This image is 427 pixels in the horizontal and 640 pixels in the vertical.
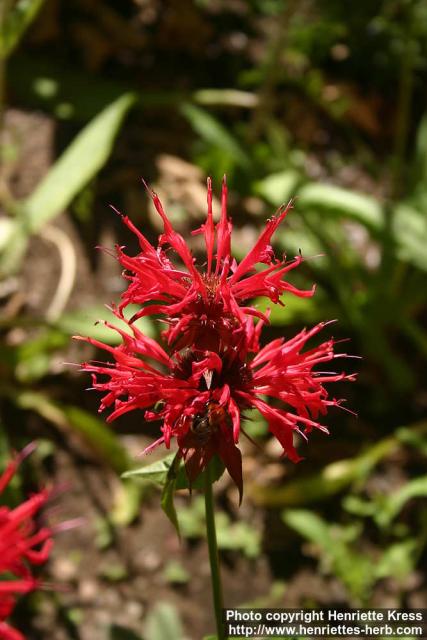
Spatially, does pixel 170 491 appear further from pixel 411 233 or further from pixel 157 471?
pixel 411 233

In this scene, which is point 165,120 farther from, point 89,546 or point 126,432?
Answer: point 89,546

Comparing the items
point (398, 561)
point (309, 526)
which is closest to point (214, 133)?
point (309, 526)

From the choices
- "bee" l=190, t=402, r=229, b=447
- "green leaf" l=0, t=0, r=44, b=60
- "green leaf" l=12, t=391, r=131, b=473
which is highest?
"green leaf" l=0, t=0, r=44, b=60

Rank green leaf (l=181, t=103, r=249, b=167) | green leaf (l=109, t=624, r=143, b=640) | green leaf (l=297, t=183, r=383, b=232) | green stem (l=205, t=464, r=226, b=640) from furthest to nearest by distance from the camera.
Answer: green leaf (l=181, t=103, r=249, b=167) < green leaf (l=297, t=183, r=383, b=232) < green leaf (l=109, t=624, r=143, b=640) < green stem (l=205, t=464, r=226, b=640)

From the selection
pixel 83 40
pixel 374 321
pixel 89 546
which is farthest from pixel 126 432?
pixel 83 40

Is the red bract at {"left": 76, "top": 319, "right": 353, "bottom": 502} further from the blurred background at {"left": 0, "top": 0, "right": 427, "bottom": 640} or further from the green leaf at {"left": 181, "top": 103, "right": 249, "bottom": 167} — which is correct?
the green leaf at {"left": 181, "top": 103, "right": 249, "bottom": 167}

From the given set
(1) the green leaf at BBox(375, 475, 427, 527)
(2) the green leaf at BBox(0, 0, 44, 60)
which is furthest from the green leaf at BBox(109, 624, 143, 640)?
(2) the green leaf at BBox(0, 0, 44, 60)

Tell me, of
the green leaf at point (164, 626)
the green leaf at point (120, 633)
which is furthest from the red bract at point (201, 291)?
the green leaf at point (164, 626)

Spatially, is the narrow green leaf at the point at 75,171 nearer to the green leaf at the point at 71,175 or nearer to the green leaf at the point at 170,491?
the green leaf at the point at 71,175
